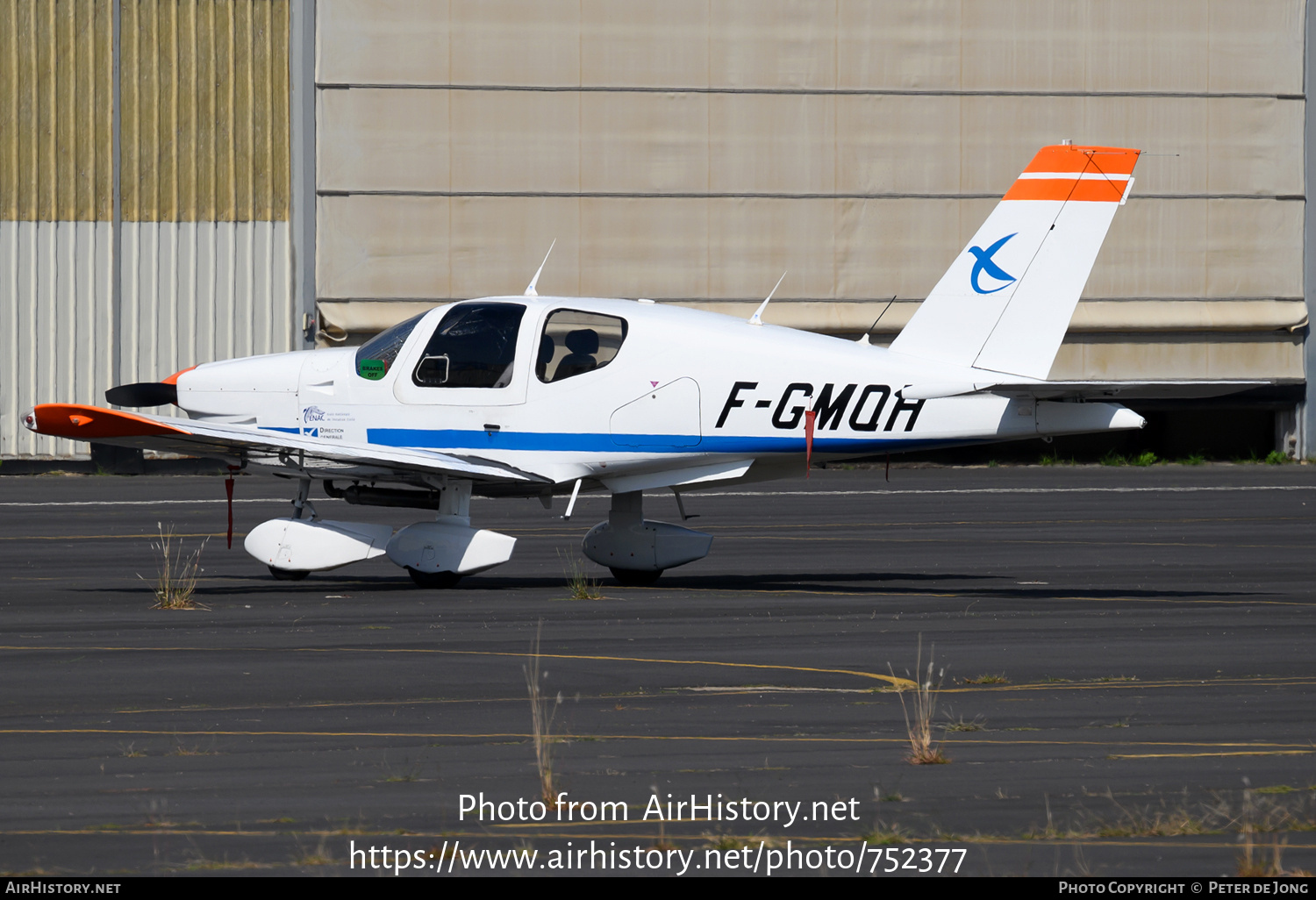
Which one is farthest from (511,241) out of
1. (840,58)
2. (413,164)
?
(840,58)

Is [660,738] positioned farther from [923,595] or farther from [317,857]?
[923,595]

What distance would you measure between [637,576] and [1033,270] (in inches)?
180

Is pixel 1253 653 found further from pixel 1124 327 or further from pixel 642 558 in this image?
pixel 1124 327

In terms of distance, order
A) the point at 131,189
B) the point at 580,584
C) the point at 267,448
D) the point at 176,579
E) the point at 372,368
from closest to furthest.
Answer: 1. the point at 267,448
2. the point at 580,584
3. the point at 372,368
4. the point at 176,579
5. the point at 131,189

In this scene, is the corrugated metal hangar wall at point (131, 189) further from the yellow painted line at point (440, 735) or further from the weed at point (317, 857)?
the weed at point (317, 857)

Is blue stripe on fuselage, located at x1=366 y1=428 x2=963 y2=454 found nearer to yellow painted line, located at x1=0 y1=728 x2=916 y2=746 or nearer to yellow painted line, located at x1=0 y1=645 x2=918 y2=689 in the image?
yellow painted line, located at x1=0 y1=645 x2=918 y2=689

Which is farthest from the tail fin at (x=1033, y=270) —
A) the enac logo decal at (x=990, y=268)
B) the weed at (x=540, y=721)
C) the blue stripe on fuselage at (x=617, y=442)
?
the weed at (x=540, y=721)

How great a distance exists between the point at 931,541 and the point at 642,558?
568cm

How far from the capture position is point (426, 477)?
1448 centimetres

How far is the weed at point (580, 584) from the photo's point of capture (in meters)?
14.0

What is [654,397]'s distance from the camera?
1449 cm

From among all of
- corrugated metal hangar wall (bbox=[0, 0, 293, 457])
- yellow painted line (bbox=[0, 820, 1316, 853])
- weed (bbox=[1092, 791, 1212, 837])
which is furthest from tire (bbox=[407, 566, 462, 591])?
corrugated metal hangar wall (bbox=[0, 0, 293, 457])

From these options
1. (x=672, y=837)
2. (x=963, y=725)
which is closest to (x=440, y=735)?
(x=672, y=837)

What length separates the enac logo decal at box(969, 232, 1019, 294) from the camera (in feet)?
47.1
